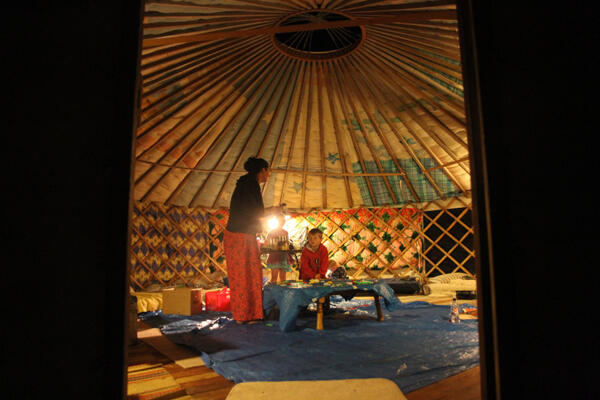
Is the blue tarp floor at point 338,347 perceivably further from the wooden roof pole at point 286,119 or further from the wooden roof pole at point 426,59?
the wooden roof pole at point 286,119

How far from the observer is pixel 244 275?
2445 millimetres

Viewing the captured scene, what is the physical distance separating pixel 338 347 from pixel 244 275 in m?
0.89

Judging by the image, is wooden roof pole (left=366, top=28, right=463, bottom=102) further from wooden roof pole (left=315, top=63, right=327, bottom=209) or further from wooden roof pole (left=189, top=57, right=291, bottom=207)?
wooden roof pole (left=189, top=57, right=291, bottom=207)

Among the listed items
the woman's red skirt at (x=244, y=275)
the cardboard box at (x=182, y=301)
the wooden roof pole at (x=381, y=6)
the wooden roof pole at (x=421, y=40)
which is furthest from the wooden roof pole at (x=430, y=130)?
the cardboard box at (x=182, y=301)

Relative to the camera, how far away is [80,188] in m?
0.67

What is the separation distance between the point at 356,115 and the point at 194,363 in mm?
3012

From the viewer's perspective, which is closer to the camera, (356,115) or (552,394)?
(552,394)

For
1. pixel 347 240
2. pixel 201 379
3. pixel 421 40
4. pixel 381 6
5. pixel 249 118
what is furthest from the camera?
pixel 347 240

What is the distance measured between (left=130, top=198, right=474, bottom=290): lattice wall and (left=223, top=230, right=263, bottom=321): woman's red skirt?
197 cm

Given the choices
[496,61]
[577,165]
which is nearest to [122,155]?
[496,61]

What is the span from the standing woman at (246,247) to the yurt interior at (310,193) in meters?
0.12

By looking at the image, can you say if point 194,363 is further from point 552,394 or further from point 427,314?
point 427,314

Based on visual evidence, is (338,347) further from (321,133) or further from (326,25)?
(321,133)

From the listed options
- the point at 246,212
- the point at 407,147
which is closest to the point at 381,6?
the point at 246,212
